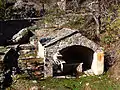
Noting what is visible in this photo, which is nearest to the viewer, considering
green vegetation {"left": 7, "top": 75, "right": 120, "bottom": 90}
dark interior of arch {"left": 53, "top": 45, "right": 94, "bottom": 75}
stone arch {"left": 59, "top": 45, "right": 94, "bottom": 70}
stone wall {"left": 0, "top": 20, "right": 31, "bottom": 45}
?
green vegetation {"left": 7, "top": 75, "right": 120, "bottom": 90}

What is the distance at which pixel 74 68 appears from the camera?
20.4 meters

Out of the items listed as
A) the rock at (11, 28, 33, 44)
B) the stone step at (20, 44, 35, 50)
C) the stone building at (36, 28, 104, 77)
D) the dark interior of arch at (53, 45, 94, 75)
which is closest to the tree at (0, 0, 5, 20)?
the rock at (11, 28, 33, 44)

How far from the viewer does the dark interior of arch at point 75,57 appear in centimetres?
2023

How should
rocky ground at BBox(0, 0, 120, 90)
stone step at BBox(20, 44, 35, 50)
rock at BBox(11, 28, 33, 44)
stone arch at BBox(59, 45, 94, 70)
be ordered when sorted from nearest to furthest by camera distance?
rocky ground at BBox(0, 0, 120, 90) < stone arch at BBox(59, 45, 94, 70) < stone step at BBox(20, 44, 35, 50) < rock at BBox(11, 28, 33, 44)

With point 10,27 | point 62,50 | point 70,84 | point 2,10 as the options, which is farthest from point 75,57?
point 2,10

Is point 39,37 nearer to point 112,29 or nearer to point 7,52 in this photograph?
point 7,52

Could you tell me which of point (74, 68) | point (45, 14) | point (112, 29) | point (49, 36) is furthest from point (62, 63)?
point (45, 14)

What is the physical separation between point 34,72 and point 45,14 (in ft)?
48.6

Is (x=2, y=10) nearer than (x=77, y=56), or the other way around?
(x=77, y=56)

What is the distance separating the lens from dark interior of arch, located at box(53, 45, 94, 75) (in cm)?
2023

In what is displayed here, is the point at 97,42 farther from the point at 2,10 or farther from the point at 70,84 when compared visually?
the point at 2,10

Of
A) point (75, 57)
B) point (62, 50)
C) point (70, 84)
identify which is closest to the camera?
point (70, 84)

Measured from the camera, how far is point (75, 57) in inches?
913

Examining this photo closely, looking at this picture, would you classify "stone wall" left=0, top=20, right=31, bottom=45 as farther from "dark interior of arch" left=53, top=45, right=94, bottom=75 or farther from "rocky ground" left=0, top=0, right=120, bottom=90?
"dark interior of arch" left=53, top=45, right=94, bottom=75
